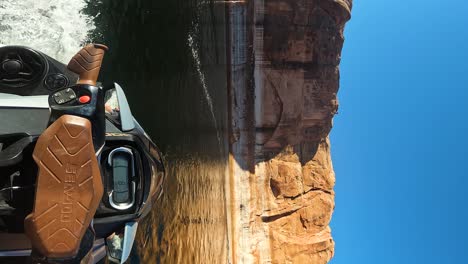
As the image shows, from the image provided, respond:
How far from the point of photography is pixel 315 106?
54.1 feet

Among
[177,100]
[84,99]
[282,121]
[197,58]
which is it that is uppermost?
[197,58]

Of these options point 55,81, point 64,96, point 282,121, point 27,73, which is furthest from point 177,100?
point 282,121

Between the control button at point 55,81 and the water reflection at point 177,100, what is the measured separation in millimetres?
2209

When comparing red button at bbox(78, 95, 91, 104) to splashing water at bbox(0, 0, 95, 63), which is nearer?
red button at bbox(78, 95, 91, 104)

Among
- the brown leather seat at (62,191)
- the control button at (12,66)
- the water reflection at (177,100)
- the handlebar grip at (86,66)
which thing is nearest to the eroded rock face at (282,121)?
the water reflection at (177,100)

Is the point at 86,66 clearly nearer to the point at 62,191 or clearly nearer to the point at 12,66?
the point at 62,191

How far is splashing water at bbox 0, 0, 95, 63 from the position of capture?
5.09 m

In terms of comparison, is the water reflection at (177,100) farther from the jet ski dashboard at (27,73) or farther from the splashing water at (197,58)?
the jet ski dashboard at (27,73)

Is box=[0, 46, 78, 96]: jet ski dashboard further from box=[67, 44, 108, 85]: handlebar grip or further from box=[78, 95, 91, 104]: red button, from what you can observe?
box=[78, 95, 91, 104]: red button

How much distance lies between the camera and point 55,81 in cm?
396

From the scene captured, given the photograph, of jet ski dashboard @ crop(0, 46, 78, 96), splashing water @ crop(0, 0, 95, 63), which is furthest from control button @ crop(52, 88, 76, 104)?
splashing water @ crop(0, 0, 95, 63)

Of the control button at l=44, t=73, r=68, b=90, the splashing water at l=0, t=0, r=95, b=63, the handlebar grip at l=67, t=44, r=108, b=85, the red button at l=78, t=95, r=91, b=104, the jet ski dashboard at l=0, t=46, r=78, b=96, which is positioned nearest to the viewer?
the red button at l=78, t=95, r=91, b=104

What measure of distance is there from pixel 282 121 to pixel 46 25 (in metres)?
11.5

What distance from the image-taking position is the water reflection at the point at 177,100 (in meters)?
6.98
